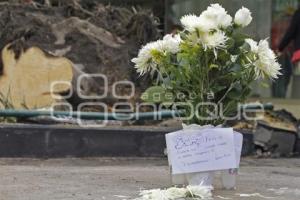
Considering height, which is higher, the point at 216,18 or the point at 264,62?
the point at 216,18

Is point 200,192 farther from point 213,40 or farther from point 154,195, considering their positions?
point 213,40

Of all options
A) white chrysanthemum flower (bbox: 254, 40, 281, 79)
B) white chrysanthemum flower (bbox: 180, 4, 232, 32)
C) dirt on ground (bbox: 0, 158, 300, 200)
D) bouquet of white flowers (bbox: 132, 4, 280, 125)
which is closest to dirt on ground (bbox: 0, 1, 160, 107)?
dirt on ground (bbox: 0, 158, 300, 200)

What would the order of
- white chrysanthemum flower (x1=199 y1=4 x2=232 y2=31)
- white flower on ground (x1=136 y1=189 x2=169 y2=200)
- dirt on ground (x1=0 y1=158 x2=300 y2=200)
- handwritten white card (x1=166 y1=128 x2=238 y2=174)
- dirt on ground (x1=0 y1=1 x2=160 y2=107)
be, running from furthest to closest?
1. dirt on ground (x1=0 y1=1 x2=160 y2=107)
2. dirt on ground (x1=0 y1=158 x2=300 y2=200)
3. handwritten white card (x1=166 y1=128 x2=238 y2=174)
4. white chrysanthemum flower (x1=199 y1=4 x2=232 y2=31)
5. white flower on ground (x1=136 y1=189 x2=169 y2=200)

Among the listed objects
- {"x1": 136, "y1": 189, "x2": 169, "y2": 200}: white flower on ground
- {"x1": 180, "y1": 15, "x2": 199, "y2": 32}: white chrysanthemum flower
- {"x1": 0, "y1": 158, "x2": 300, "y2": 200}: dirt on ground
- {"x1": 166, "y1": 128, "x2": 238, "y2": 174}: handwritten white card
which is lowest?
{"x1": 0, "y1": 158, "x2": 300, "y2": 200}: dirt on ground

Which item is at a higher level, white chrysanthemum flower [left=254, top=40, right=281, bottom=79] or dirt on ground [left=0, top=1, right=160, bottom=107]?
dirt on ground [left=0, top=1, right=160, bottom=107]

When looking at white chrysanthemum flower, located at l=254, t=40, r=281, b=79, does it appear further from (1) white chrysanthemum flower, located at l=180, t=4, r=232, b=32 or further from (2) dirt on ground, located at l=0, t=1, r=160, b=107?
(2) dirt on ground, located at l=0, t=1, r=160, b=107

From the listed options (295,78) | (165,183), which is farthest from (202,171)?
(295,78)

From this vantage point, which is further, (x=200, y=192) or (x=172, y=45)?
(x=172, y=45)

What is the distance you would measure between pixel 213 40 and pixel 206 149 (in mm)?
879

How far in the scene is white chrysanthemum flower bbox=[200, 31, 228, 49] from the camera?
550 cm

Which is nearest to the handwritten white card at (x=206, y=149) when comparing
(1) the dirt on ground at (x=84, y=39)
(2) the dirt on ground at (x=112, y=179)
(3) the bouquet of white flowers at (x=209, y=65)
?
(3) the bouquet of white flowers at (x=209, y=65)

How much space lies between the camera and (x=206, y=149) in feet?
18.6

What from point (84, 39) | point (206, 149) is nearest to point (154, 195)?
point (206, 149)

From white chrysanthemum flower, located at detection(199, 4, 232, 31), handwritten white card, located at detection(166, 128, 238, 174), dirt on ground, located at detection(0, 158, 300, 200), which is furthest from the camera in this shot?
dirt on ground, located at detection(0, 158, 300, 200)
